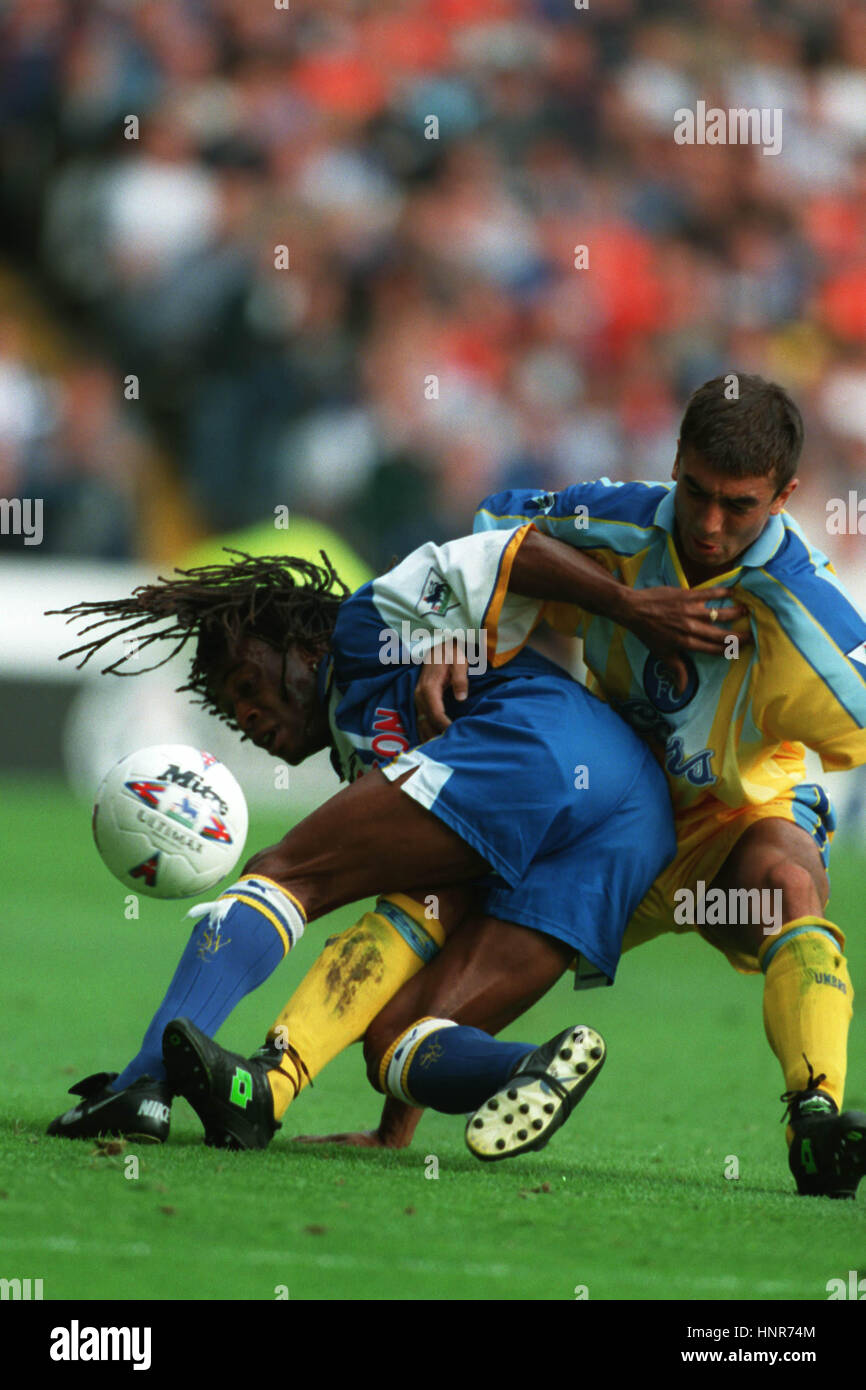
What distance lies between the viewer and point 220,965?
3186 mm

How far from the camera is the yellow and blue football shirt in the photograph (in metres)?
3.26

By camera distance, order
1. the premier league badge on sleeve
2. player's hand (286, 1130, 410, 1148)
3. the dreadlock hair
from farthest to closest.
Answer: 1. the dreadlock hair
2. the premier league badge on sleeve
3. player's hand (286, 1130, 410, 1148)

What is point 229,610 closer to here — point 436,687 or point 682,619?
point 436,687

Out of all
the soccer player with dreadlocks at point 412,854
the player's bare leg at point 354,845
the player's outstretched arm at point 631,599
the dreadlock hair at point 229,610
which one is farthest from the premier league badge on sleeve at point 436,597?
the player's bare leg at point 354,845

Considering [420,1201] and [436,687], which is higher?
[436,687]

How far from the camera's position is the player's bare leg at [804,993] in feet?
9.93

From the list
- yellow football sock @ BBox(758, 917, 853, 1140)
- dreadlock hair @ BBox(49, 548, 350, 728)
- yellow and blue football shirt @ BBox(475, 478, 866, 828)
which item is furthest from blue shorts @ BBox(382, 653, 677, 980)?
dreadlock hair @ BBox(49, 548, 350, 728)

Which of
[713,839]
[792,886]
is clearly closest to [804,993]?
[792,886]

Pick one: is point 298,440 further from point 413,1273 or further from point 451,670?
point 413,1273

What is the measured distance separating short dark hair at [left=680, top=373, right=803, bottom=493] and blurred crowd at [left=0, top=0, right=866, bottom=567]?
7.86 metres

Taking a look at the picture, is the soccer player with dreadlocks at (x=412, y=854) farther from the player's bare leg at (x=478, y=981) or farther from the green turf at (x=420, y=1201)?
the green turf at (x=420, y=1201)

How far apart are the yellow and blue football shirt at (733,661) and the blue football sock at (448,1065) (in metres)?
0.71

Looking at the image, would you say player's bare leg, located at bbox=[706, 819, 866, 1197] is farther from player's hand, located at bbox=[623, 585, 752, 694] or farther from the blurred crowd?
the blurred crowd

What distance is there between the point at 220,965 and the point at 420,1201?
660 millimetres
